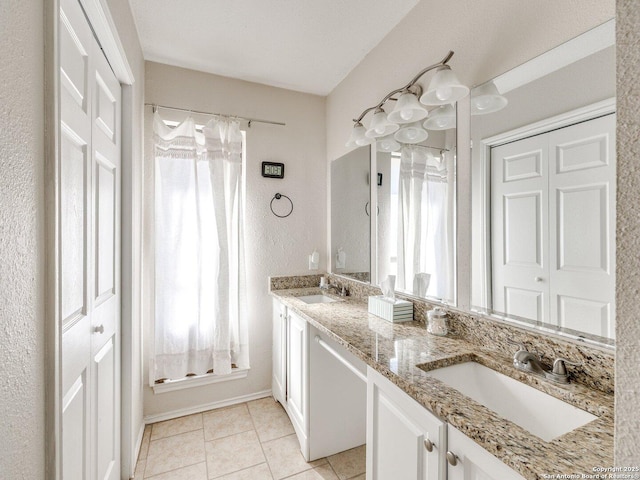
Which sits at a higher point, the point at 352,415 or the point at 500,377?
the point at 500,377

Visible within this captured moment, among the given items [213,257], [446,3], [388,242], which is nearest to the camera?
[446,3]

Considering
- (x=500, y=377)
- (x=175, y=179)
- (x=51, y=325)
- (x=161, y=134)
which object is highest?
(x=161, y=134)

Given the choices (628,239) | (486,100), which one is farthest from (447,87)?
(628,239)

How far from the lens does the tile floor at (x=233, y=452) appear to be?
5.52 ft

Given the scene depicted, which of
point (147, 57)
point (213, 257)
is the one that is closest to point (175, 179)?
point (213, 257)

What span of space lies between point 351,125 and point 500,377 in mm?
1892

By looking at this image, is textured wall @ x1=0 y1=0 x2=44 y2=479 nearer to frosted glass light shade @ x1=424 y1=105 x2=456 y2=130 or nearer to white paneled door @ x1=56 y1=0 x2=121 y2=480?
white paneled door @ x1=56 y1=0 x2=121 y2=480

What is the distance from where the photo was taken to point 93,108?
120cm

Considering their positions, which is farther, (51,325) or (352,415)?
(352,415)

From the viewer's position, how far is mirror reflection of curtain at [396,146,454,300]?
1468mm

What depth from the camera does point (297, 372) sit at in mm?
1904

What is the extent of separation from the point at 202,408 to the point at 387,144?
2.37m

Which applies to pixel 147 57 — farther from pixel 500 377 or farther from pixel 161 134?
pixel 500 377

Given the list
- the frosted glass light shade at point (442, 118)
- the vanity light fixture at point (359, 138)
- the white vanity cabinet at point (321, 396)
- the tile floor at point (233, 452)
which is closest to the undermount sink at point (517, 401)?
the white vanity cabinet at point (321, 396)
